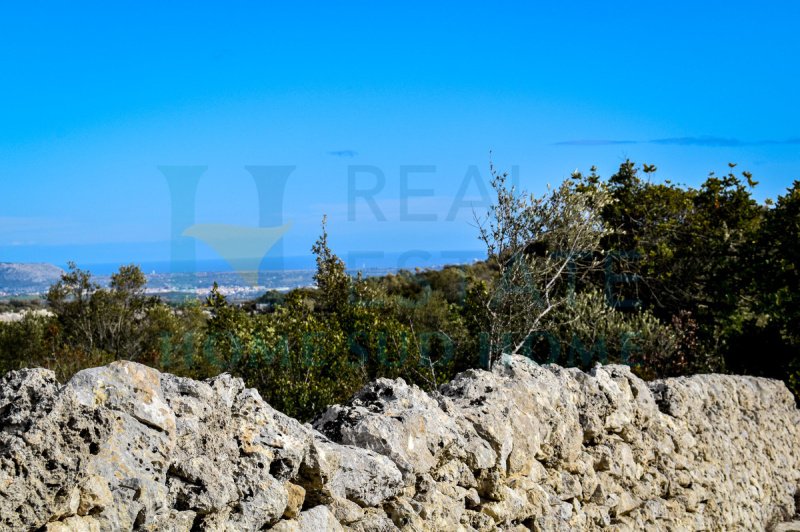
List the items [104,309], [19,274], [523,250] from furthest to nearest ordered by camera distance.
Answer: [19,274] < [104,309] < [523,250]

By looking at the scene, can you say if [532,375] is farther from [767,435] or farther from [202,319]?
[202,319]

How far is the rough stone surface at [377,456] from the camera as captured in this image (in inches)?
111

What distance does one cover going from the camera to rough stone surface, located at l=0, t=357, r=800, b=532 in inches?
111

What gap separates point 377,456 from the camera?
4.16m

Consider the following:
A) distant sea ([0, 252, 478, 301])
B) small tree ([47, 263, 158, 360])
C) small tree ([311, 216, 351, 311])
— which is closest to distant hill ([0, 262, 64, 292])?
distant sea ([0, 252, 478, 301])

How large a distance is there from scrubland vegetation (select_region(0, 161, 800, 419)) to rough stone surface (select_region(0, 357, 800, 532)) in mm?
2960

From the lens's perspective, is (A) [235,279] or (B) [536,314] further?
(A) [235,279]

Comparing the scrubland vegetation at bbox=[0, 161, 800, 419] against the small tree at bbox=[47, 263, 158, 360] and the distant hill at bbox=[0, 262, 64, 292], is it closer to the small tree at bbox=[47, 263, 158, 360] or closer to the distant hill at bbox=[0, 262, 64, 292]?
the small tree at bbox=[47, 263, 158, 360]

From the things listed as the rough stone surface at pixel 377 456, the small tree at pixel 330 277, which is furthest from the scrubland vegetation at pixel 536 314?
the rough stone surface at pixel 377 456

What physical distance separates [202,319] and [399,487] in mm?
16873

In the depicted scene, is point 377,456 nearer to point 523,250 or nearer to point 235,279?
point 523,250

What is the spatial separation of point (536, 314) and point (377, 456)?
25.7ft

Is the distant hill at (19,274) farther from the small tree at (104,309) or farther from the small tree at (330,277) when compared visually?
the small tree at (330,277)

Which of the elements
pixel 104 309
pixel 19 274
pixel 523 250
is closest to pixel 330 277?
pixel 523 250
